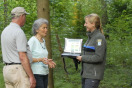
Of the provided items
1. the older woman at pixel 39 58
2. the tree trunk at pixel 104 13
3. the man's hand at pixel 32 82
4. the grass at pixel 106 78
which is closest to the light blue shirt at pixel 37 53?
the older woman at pixel 39 58

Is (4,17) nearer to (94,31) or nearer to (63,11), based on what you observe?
(63,11)

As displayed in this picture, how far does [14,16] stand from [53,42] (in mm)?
3411

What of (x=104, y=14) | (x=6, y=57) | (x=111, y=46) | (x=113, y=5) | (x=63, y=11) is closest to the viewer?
(x=6, y=57)

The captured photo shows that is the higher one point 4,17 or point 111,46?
point 4,17

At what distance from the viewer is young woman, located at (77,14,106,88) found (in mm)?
3844

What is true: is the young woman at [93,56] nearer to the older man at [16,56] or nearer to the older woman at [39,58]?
the older woman at [39,58]

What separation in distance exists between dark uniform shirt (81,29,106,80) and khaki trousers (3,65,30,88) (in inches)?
38.2

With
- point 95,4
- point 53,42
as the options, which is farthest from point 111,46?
point 95,4

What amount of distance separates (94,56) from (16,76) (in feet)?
3.95

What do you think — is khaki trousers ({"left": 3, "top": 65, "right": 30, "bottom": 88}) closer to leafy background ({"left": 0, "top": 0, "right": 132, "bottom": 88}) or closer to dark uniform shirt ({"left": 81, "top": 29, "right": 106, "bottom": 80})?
dark uniform shirt ({"left": 81, "top": 29, "right": 106, "bottom": 80})

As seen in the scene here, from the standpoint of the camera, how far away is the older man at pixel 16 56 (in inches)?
135

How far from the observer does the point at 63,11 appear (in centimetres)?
759

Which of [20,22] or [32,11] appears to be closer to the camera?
[20,22]

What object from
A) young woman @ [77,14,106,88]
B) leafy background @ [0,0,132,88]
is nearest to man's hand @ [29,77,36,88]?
young woman @ [77,14,106,88]
